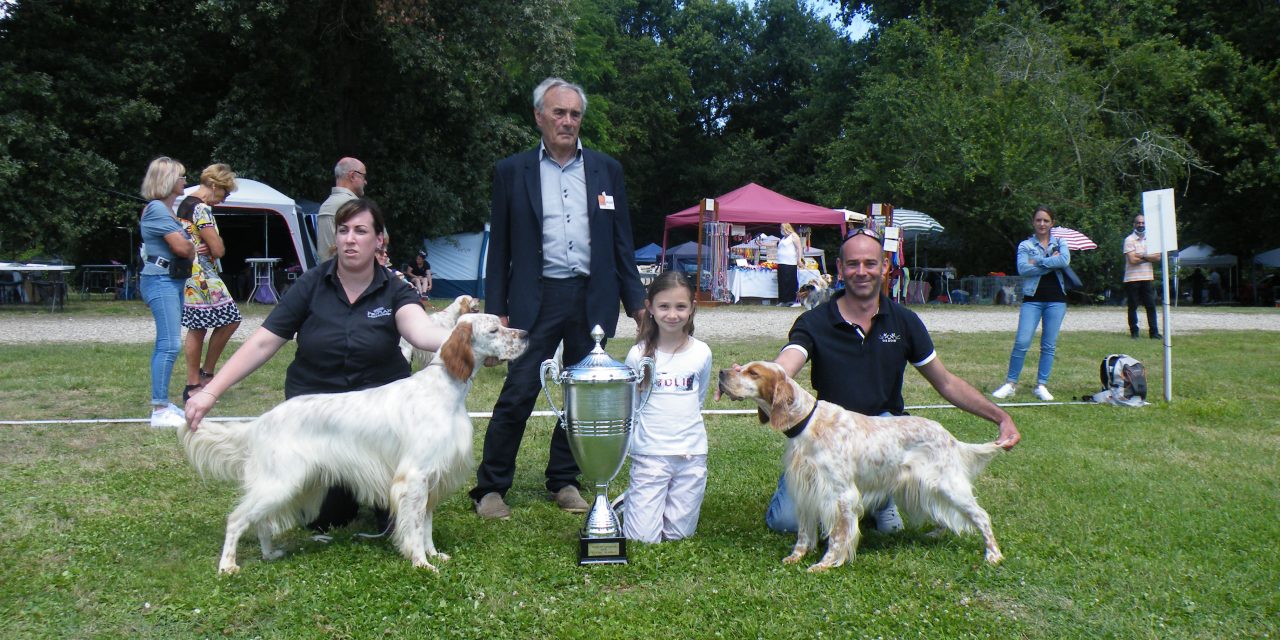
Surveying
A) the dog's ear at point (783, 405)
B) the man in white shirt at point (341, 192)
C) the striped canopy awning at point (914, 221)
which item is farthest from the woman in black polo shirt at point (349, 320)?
the striped canopy awning at point (914, 221)

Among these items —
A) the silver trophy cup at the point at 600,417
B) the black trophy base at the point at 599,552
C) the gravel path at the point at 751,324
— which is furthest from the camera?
the gravel path at the point at 751,324

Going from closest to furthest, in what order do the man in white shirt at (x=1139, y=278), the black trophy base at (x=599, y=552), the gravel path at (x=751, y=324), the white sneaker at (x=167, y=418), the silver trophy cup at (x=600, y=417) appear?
the black trophy base at (x=599, y=552), the silver trophy cup at (x=600, y=417), the white sneaker at (x=167, y=418), the gravel path at (x=751, y=324), the man in white shirt at (x=1139, y=278)

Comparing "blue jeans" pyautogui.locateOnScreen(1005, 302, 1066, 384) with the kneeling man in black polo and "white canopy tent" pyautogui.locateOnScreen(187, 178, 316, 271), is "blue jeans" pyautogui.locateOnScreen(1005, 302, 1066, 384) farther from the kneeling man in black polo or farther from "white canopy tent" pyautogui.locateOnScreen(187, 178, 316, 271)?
"white canopy tent" pyautogui.locateOnScreen(187, 178, 316, 271)

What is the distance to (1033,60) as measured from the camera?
2298 cm

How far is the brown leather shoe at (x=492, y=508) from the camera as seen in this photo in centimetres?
411

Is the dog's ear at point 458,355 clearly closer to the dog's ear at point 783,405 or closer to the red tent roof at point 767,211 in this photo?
the dog's ear at point 783,405

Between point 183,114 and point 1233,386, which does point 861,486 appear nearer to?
point 1233,386

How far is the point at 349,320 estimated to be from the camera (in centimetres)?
379

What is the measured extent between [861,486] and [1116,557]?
1009 mm

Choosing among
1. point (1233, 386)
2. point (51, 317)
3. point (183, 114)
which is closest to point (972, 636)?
point (1233, 386)

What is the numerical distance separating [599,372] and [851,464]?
1.04 meters

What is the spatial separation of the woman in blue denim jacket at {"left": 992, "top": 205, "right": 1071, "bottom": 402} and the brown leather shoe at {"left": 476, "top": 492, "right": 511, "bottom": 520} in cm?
496

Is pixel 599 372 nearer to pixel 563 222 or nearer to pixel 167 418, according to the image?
pixel 563 222

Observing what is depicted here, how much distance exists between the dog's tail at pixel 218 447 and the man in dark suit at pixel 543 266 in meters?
1.10
